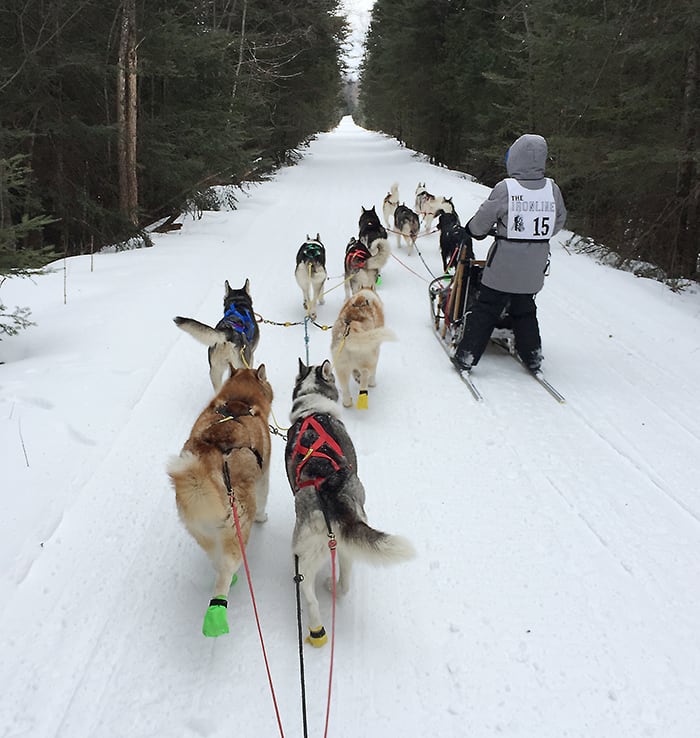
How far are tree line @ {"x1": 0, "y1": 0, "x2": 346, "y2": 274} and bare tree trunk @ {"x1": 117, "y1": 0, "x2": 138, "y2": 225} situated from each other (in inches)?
0.8

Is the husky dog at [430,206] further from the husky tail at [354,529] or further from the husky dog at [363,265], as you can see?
the husky tail at [354,529]

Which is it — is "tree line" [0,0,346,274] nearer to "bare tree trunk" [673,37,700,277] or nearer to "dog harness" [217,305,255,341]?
"dog harness" [217,305,255,341]

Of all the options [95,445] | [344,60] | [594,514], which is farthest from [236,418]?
[344,60]

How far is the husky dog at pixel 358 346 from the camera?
15.5ft

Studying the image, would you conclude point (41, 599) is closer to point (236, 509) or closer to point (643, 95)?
Answer: point (236, 509)

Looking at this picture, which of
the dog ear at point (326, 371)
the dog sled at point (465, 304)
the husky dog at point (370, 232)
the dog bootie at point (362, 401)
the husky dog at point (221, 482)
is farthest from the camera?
the husky dog at point (370, 232)

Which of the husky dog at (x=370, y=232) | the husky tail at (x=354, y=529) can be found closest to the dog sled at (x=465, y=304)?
the husky dog at (x=370, y=232)

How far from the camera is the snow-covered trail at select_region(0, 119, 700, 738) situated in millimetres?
2334

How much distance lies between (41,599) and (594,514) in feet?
11.4

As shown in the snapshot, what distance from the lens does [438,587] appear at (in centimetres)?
294

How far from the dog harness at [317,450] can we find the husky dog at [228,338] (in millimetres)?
1833

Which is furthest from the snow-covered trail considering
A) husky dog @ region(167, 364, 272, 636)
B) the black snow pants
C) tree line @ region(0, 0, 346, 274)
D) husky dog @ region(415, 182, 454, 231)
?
husky dog @ region(415, 182, 454, 231)

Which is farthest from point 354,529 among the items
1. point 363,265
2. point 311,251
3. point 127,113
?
point 127,113

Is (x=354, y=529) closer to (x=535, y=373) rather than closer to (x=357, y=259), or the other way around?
(x=535, y=373)
